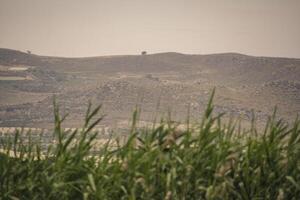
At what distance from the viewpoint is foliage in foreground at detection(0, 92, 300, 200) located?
154 inches

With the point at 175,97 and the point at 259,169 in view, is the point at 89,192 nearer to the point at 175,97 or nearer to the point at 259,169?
the point at 259,169

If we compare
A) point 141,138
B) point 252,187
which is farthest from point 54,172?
point 252,187

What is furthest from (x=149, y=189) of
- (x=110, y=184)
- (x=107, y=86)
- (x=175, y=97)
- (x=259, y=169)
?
(x=107, y=86)

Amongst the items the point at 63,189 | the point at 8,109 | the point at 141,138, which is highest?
the point at 141,138

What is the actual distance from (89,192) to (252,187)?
1183mm

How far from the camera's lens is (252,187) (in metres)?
4.07

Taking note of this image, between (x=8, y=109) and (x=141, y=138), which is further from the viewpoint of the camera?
(x=8, y=109)

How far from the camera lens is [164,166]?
4.02 m

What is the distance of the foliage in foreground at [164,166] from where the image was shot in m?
3.90

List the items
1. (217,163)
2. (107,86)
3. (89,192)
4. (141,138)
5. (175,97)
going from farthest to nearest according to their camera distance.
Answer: (107,86), (175,97), (141,138), (217,163), (89,192)

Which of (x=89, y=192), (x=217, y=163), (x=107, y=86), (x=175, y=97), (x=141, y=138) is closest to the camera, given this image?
(x=89, y=192)

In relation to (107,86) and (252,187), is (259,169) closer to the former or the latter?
(252,187)

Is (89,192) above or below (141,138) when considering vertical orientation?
below

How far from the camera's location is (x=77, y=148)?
4176 mm
